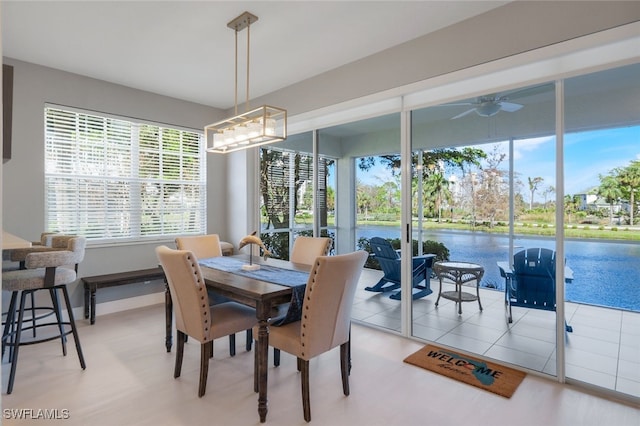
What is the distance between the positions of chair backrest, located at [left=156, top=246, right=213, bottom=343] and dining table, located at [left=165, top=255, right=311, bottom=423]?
0.17 m

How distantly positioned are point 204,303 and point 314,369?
1092 mm

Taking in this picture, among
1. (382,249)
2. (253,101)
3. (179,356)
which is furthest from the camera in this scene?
(253,101)

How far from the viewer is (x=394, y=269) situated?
379 centimetres

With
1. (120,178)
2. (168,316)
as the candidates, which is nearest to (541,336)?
(168,316)

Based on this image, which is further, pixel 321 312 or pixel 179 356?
pixel 179 356

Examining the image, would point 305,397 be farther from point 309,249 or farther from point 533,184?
point 533,184

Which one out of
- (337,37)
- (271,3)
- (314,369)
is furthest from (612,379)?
(271,3)

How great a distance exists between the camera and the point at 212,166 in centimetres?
540

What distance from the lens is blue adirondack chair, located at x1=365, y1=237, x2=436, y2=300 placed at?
3.59 meters

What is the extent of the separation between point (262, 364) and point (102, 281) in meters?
2.69

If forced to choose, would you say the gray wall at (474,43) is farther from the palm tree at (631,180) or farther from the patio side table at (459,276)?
the patio side table at (459,276)

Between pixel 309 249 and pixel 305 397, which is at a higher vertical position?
pixel 309 249

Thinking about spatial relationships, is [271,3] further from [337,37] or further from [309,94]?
[309,94]

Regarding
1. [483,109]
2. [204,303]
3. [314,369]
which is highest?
[483,109]
